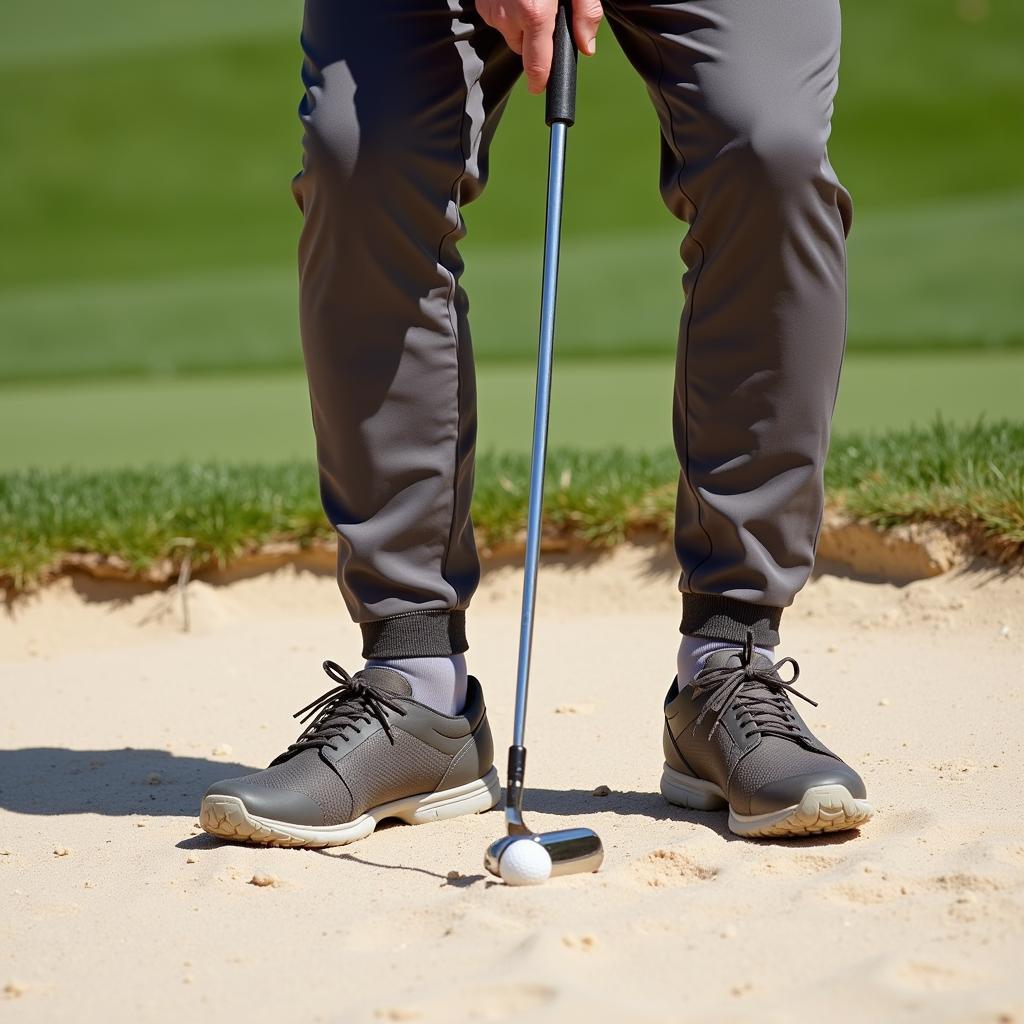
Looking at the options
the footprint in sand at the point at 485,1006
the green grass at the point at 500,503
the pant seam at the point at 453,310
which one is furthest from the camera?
the green grass at the point at 500,503

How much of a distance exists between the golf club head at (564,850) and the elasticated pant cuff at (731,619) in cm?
40

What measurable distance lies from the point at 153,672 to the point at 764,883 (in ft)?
5.24

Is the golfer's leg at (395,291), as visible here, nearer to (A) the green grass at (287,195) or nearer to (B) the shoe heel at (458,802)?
(B) the shoe heel at (458,802)

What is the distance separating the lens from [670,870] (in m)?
1.53

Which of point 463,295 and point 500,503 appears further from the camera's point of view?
point 500,503

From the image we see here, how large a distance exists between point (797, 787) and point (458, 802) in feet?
1.64

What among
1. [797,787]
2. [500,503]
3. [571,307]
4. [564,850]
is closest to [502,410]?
[500,503]

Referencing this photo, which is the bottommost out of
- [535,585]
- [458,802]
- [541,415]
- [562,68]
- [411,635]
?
[458,802]

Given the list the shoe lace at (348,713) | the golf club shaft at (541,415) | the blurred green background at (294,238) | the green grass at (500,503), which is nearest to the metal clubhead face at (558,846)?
the golf club shaft at (541,415)

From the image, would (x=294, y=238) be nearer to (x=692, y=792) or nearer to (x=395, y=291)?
(x=395, y=291)

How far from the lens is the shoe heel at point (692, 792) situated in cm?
178

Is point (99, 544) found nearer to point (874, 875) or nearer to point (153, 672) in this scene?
point (153, 672)

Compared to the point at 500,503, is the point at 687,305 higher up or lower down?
higher up

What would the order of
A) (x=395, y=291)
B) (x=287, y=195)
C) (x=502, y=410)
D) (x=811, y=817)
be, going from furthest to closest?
(x=287, y=195) → (x=502, y=410) → (x=395, y=291) → (x=811, y=817)
